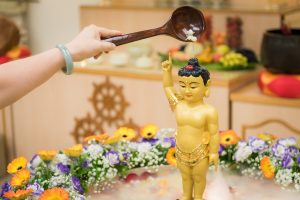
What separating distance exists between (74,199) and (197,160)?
11.7 inches

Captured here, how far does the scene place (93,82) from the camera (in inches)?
104

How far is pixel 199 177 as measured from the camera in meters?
1.18

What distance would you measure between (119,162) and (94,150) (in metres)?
0.08

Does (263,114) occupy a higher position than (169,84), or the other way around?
(169,84)

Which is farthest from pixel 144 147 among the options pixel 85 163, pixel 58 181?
pixel 58 181

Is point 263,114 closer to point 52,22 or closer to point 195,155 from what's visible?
point 195,155

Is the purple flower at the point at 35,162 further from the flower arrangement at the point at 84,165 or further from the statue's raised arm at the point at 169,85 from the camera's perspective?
the statue's raised arm at the point at 169,85

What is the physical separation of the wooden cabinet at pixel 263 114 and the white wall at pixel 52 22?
1412 millimetres

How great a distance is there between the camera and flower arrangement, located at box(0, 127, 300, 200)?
1284mm

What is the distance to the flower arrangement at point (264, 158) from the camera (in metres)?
1.37

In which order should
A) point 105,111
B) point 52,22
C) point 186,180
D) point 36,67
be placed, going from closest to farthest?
point 36,67 < point 186,180 < point 105,111 < point 52,22

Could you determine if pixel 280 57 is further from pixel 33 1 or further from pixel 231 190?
pixel 33 1

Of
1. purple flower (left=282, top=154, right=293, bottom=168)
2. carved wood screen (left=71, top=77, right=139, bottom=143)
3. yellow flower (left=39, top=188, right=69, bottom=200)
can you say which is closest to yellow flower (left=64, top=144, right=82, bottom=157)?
yellow flower (left=39, top=188, right=69, bottom=200)

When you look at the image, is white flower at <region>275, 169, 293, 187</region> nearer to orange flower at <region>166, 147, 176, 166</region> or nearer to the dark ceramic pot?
orange flower at <region>166, 147, 176, 166</region>
